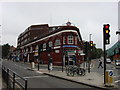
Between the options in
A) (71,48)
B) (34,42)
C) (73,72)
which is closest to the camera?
(73,72)

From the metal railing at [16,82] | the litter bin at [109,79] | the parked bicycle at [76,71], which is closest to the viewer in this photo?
the metal railing at [16,82]

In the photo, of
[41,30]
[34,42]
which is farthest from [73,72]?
[41,30]

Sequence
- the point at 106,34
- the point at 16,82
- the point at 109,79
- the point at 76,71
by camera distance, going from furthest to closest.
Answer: the point at 76,71 < the point at 106,34 < the point at 109,79 < the point at 16,82

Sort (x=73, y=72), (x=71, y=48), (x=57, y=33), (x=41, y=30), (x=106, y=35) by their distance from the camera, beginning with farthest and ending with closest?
(x=41, y=30) < (x=57, y=33) < (x=71, y=48) < (x=73, y=72) < (x=106, y=35)

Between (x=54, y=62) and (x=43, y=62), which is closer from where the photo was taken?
(x=54, y=62)

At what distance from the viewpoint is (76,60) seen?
41.5m

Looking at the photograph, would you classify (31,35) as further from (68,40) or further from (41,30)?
(68,40)

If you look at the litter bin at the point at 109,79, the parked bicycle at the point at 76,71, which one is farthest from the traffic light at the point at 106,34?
the parked bicycle at the point at 76,71

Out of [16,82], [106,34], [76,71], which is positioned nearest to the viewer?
[16,82]

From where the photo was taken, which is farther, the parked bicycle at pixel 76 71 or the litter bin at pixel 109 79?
the parked bicycle at pixel 76 71

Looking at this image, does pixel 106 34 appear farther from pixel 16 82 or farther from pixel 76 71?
pixel 16 82

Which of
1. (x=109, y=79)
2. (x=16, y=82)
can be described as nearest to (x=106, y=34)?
(x=109, y=79)

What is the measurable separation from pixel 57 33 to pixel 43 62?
9811 mm

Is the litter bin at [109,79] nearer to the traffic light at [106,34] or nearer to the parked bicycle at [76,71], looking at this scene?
the traffic light at [106,34]
